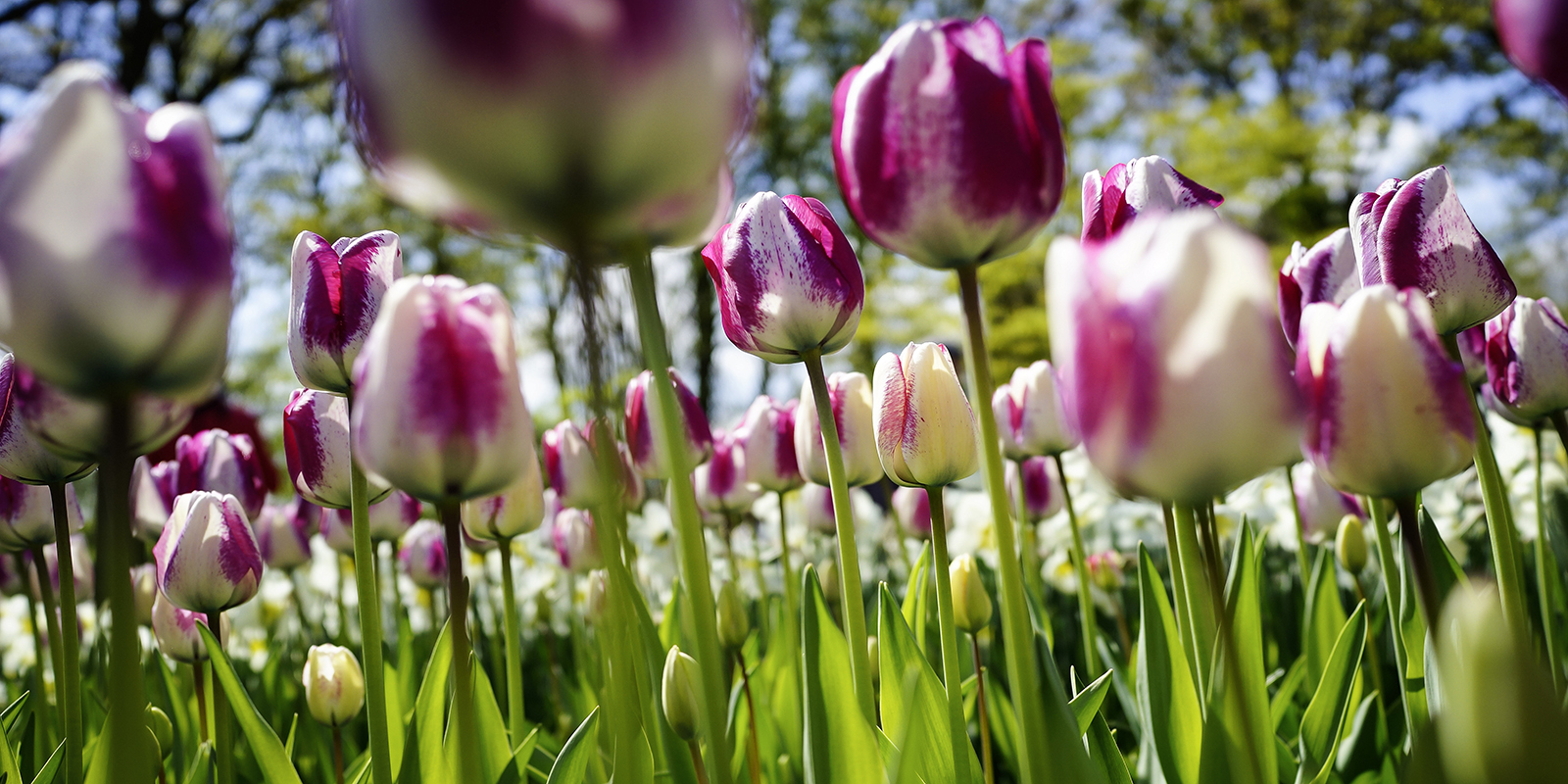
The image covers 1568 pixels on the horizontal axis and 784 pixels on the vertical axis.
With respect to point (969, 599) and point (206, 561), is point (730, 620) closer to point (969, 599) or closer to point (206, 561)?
point (969, 599)

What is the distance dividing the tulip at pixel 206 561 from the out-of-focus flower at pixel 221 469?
2.20ft

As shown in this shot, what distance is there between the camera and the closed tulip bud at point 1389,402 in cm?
55

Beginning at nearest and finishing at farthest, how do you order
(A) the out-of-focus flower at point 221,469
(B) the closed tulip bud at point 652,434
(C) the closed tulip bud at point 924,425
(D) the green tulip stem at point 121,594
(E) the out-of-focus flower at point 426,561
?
1. (D) the green tulip stem at point 121,594
2. (C) the closed tulip bud at point 924,425
3. (B) the closed tulip bud at point 652,434
4. (A) the out-of-focus flower at point 221,469
5. (E) the out-of-focus flower at point 426,561

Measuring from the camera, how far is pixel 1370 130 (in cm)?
1280

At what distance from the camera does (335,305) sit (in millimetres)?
975

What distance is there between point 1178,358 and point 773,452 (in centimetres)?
143

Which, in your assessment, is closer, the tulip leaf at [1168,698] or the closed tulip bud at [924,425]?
the tulip leaf at [1168,698]

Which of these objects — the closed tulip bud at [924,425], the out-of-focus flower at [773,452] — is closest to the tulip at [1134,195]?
the closed tulip bud at [924,425]

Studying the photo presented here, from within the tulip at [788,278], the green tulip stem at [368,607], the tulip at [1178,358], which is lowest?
the green tulip stem at [368,607]

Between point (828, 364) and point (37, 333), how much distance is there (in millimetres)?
12941

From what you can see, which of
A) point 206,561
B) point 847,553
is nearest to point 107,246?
point 847,553

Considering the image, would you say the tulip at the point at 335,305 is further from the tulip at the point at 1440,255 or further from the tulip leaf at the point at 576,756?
the tulip at the point at 1440,255

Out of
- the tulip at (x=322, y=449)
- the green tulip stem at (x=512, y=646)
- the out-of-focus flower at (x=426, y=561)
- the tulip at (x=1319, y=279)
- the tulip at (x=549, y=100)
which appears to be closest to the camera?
the tulip at (x=549, y=100)

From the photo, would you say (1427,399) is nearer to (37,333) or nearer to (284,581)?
(37,333)
